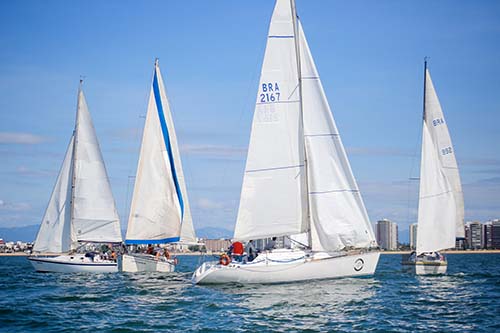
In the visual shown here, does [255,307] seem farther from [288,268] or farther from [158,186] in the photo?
[158,186]

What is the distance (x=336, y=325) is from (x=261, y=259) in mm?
9822

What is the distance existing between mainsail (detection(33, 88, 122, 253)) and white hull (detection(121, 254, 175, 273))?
3749 mm

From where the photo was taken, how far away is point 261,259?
3212 centimetres

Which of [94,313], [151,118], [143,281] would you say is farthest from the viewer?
[151,118]

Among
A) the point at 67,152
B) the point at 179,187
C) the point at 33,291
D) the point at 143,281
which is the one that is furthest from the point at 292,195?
the point at 67,152

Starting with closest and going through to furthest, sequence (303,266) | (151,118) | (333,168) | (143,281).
Answer: (303,266)
(333,168)
(143,281)
(151,118)

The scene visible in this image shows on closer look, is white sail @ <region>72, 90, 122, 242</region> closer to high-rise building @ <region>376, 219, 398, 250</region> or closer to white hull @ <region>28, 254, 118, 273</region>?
white hull @ <region>28, 254, 118, 273</region>

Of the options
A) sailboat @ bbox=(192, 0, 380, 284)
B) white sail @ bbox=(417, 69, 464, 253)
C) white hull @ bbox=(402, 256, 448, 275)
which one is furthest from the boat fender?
white sail @ bbox=(417, 69, 464, 253)

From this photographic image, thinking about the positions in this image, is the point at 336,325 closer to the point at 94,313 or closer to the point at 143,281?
the point at 94,313

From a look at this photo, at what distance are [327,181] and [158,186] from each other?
16.3 metres

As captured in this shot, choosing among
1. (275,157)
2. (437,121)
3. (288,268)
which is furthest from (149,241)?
(437,121)

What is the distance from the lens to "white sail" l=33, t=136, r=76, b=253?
4672 centimetres

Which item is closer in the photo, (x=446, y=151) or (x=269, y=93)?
(x=269, y=93)

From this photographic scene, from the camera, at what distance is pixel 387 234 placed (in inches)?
5768
